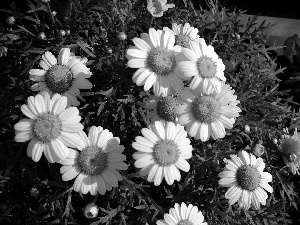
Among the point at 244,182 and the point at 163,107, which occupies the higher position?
the point at 163,107

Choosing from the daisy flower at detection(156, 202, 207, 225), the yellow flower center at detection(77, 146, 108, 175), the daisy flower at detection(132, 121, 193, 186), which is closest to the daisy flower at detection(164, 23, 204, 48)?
the daisy flower at detection(132, 121, 193, 186)

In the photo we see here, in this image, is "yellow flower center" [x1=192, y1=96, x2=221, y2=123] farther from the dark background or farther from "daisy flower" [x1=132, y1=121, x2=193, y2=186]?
the dark background

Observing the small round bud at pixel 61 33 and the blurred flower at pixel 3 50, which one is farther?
the blurred flower at pixel 3 50

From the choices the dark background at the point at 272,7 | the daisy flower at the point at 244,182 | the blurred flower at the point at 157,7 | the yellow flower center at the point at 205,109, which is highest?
the blurred flower at the point at 157,7

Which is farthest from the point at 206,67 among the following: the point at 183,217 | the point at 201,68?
the point at 183,217

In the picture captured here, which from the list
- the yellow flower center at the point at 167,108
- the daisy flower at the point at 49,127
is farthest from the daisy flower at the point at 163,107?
the daisy flower at the point at 49,127

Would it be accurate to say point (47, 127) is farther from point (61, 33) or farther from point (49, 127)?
point (61, 33)

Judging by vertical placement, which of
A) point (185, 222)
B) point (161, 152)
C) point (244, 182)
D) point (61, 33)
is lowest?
point (185, 222)

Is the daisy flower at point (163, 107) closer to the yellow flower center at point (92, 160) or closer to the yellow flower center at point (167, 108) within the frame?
the yellow flower center at point (167, 108)
